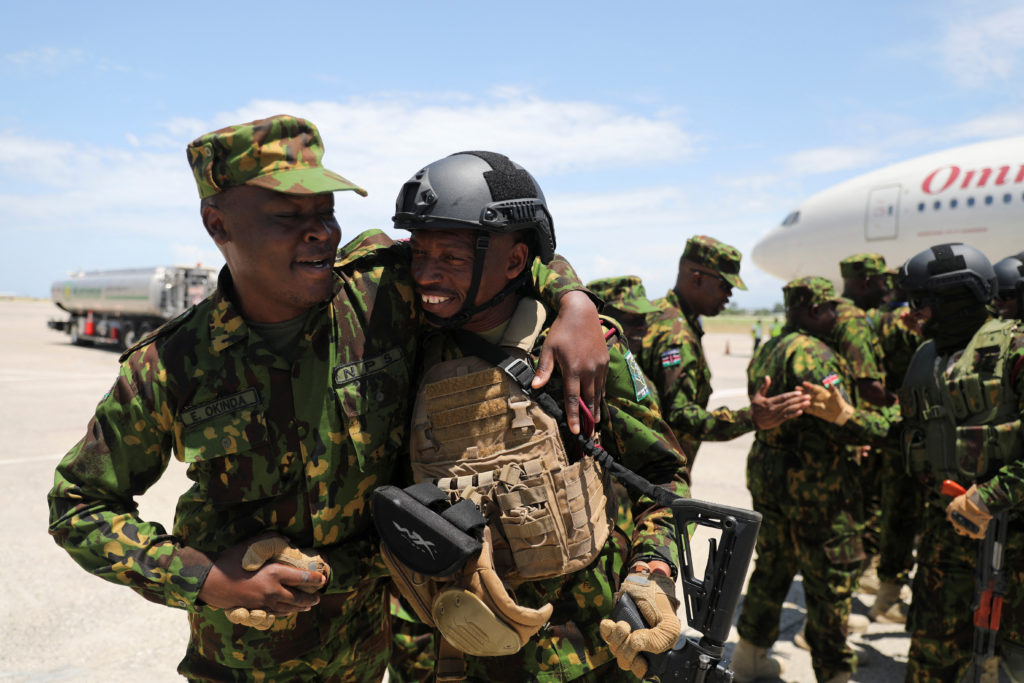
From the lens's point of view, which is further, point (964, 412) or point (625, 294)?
point (625, 294)

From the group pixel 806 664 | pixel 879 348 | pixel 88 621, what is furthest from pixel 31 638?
pixel 879 348

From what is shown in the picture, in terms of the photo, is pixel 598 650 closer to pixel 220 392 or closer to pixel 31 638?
pixel 220 392

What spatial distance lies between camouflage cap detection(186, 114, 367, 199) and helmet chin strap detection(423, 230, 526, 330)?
0.35 meters

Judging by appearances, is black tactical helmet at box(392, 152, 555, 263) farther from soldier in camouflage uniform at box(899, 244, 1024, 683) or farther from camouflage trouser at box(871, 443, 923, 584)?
camouflage trouser at box(871, 443, 923, 584)

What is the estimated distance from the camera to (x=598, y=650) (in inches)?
81.5

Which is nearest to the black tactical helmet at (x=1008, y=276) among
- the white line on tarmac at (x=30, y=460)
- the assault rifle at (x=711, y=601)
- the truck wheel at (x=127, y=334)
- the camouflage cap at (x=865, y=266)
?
the camouflage cap at (x=865, y=266)

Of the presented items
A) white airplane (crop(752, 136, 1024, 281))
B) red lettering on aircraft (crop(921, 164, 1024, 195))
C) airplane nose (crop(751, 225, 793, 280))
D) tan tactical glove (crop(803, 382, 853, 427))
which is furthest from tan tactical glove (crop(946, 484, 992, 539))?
airplane nose (crop(751, 225, 793, 280))

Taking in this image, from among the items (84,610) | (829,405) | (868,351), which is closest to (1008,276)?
(868,351)

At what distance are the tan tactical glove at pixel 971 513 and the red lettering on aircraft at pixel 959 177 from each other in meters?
15.7

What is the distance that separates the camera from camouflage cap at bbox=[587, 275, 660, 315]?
15.2 ft

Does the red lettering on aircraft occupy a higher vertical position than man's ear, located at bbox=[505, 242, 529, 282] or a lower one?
higher

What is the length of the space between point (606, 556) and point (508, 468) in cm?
52

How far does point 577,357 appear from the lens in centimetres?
196

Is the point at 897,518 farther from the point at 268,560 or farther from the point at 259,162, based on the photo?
the point at 259,162
